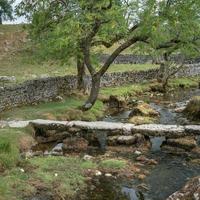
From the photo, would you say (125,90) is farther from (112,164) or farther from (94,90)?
(112,164)

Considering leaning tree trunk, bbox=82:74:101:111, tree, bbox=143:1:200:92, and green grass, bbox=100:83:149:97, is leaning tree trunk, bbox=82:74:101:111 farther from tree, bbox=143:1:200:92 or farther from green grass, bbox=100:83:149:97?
green grass, bbox=100:83:149:97

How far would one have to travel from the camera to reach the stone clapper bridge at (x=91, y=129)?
66.6ft

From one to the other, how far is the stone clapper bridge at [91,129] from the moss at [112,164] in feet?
11.3

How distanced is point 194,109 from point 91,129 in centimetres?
998

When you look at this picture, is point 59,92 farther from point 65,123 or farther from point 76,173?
point 76,173

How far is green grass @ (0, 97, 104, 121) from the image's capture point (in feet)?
78.5

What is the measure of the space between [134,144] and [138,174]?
417 centimetres

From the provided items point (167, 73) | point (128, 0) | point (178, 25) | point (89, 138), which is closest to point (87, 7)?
point (128, 0)

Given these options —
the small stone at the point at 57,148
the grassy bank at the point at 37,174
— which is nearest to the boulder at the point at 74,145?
the small stone at the point at 57,148

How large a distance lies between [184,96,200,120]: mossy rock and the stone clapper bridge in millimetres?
7310

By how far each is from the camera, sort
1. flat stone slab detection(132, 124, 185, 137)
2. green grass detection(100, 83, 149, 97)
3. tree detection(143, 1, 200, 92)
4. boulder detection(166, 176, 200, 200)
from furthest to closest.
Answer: green grass detection(100, 83, 149, 97)
tree detection(143, 1, 200, 92)
flat stone slab detection(132, 124, 185, 137)
boulder detection(166, 176, 200, 200)

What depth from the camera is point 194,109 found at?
1116 inches

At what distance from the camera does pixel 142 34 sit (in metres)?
23.6

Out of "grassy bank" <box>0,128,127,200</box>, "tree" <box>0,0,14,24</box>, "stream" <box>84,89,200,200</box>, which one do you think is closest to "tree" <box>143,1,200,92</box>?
"stream" <box>84,89,200,200</box>
